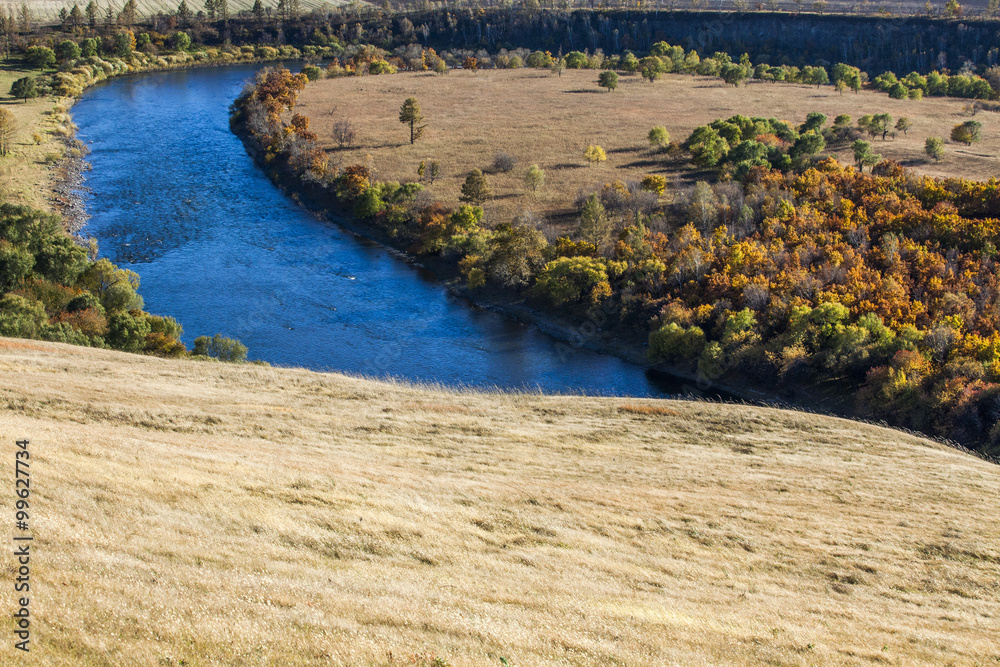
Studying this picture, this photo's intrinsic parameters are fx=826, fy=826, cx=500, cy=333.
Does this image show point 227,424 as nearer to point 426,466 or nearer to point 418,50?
point 426,466

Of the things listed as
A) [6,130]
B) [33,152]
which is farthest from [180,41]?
[6,130]

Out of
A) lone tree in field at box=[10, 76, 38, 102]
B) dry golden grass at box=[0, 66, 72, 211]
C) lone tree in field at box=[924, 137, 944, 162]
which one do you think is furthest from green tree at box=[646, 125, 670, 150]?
lone tree in field at box=[10, 76, 38, 102]

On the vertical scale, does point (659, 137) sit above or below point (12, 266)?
above

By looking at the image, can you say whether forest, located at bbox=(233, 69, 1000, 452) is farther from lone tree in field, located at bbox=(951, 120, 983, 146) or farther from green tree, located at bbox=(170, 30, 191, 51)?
green tree, located at bbox=(170, 30, 191, 51)

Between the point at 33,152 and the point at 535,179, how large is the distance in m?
54.4

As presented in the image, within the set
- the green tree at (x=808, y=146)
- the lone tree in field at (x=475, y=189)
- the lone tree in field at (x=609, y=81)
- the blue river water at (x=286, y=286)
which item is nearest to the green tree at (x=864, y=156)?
the green tree at (x=808, y=146)

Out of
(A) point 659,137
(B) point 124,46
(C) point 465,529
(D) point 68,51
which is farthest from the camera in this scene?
(B) point 124,46

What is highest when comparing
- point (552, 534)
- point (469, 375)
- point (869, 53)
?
point (869, 53)

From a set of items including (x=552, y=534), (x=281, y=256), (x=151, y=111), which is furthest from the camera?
(x=151, y=111)

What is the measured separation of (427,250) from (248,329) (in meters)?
19.7

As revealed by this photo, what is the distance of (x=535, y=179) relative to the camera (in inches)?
3201

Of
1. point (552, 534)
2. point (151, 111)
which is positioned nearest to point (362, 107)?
point (151, 111)

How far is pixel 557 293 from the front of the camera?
59188 mm

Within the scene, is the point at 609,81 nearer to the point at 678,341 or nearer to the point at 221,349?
the point at 678,341
